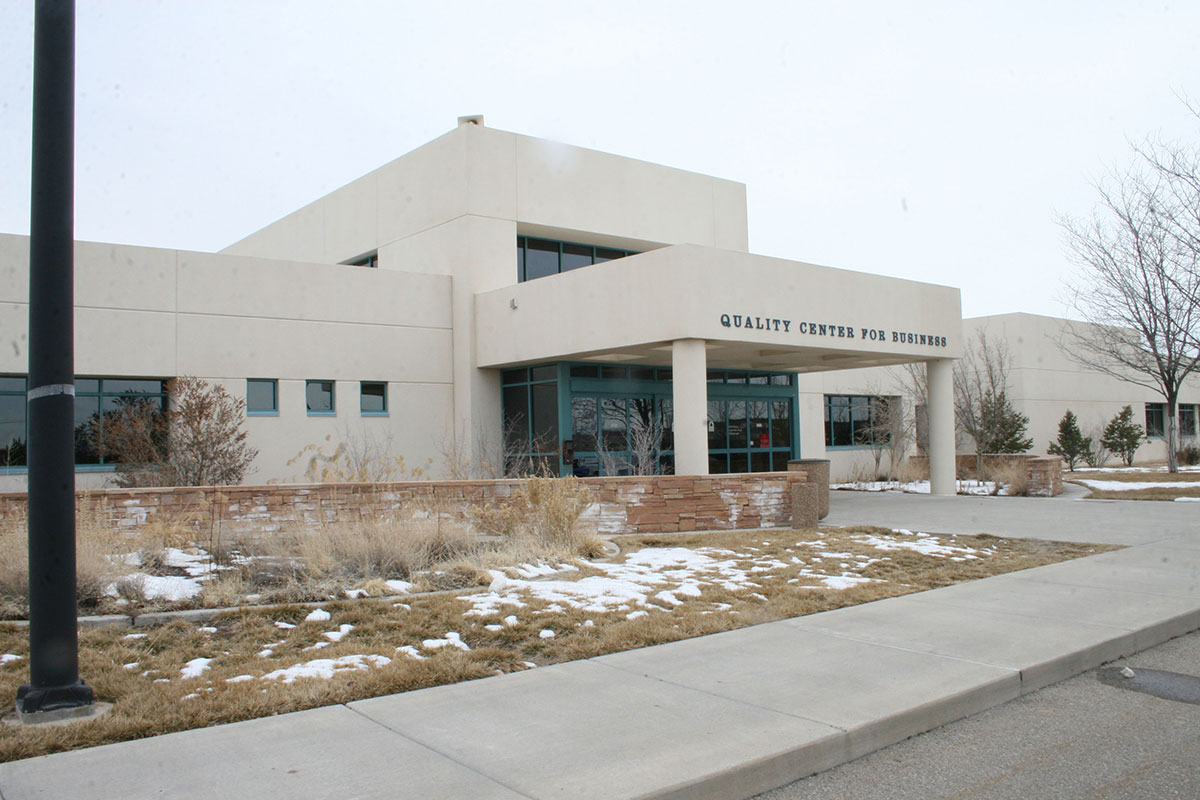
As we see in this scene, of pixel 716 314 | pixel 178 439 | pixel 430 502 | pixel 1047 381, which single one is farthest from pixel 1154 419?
pixel 178 439

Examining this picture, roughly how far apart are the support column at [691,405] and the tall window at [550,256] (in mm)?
6759

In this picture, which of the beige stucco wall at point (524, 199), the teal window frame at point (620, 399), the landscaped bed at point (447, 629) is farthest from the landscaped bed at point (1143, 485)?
the beige stucco wall at point (524, 199)

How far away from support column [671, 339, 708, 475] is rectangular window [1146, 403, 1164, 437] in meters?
37.1

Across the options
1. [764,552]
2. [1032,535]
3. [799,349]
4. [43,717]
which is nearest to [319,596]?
[43,717]

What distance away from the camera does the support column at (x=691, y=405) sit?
672 inches

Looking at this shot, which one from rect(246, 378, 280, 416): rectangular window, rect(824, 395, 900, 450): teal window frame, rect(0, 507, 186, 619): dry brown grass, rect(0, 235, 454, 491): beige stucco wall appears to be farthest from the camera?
rect(824, 395, 900, 450): teal window frame

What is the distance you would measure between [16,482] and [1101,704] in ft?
59.6

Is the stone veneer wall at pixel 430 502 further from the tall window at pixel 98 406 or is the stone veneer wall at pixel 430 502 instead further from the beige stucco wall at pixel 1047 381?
the beige stucco wall at pixel 1047 381

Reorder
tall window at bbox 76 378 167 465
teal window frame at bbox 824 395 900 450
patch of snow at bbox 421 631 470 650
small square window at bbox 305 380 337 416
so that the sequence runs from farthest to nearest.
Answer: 1. teal window frame at bbox 824 395 900 450
2. small square window at bbox 305 380 337 416
3. tall window at bbox 76 378 167 465
4. patch of snow at bbox 421 631 470 650

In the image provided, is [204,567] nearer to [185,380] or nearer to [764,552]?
[764,552]

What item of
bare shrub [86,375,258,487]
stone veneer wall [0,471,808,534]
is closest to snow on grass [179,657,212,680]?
stone veneer wall [0,471,808,534]

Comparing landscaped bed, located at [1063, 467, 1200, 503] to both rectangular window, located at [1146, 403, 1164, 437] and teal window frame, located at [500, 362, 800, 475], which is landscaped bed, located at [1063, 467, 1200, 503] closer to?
teal window frame, located at [500, 362, 800, 475]

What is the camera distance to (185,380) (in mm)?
18234

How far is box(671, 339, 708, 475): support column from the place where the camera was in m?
17.1
